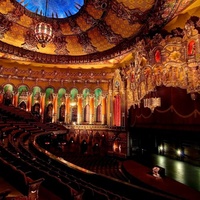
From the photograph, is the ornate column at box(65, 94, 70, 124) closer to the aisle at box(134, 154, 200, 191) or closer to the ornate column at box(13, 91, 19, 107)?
the ornate column at box(13, 91, 19, 107)

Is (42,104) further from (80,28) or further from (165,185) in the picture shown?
(165,185)

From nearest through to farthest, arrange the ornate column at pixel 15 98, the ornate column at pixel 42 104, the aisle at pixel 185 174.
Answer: the aisle at pixel 185 174, the ornate column at pixel 15 98, the ornate column at pixel 42 104

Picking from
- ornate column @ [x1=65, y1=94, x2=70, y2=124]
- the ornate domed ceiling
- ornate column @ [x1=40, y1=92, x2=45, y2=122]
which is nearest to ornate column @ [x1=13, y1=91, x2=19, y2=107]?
ornate column @ [x1=40, y1=92, x2=45, y2=122]

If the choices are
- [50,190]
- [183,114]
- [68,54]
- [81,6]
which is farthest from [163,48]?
[68,54]

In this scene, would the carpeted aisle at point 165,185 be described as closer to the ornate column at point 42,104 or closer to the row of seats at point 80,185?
the row of seats at point 80,185

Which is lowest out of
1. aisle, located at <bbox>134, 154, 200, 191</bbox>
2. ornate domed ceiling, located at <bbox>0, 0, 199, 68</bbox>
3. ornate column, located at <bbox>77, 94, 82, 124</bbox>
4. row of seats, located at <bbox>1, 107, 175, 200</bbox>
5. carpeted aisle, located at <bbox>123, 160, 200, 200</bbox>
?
aisle, located at <bbox>134, 154, 200, 191</bbox>

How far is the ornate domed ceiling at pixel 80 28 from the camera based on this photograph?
8330 millimetres

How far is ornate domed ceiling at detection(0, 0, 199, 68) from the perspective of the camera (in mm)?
8330

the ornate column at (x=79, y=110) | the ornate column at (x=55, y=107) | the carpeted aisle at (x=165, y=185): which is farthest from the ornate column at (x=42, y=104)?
the carpeted aisle at (x=165, y=185)

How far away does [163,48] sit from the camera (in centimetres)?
684

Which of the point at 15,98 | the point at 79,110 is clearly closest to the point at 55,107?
the point at 79,110

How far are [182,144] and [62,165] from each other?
8.70 metres

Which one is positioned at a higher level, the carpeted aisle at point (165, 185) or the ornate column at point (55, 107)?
the ornate column at point (55, 107)

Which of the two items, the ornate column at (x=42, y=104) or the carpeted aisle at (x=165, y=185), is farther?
the ornate column at (x=42, y=104)
